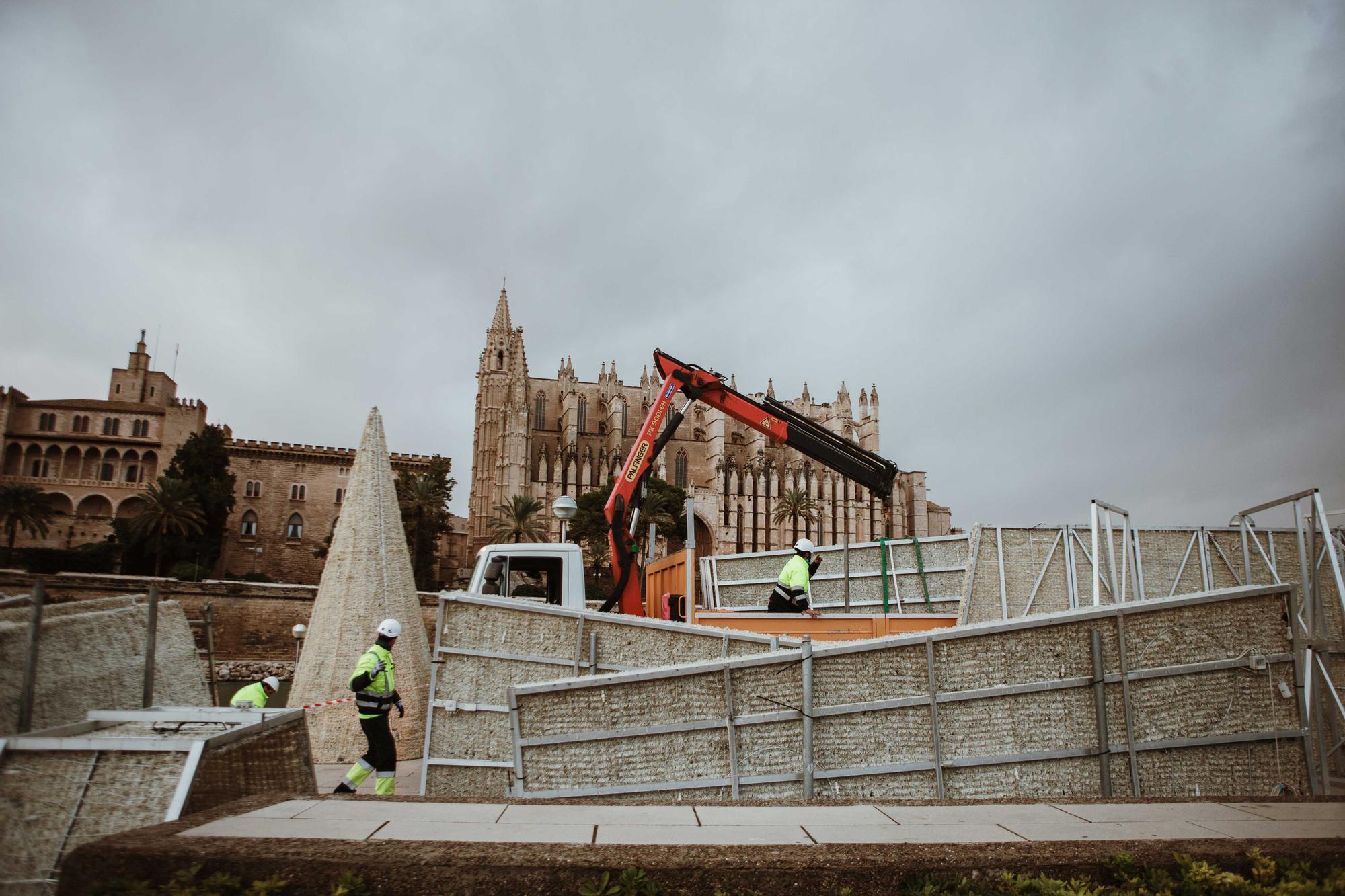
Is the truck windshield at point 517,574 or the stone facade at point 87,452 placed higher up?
the stone facade at point 87,452

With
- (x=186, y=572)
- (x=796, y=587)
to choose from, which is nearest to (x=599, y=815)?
(x=796, y=587)

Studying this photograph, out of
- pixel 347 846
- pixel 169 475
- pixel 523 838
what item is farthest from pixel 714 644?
pixel 169 475

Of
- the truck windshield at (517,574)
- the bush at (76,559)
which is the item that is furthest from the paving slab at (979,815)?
the bush at (76,559)

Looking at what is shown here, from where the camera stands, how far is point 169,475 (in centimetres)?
5475

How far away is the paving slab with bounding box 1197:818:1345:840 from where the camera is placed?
3848 millimetres

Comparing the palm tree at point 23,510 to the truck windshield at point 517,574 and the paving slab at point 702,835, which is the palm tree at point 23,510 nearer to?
the truck windshield at point 517,574

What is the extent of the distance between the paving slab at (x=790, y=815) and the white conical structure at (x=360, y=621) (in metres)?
9.85

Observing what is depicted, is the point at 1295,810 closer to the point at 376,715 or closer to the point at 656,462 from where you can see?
the point at 376,715

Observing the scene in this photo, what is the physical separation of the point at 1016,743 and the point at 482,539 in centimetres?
6572

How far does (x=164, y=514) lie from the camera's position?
48594 mm

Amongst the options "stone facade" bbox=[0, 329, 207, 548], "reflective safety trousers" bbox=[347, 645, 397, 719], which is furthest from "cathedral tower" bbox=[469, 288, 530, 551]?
"reflective safety trousers" bbox=[347, 645, 397, 719]

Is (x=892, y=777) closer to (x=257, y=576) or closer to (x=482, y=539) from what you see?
(x=257, y=576)

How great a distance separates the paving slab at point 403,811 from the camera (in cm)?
422

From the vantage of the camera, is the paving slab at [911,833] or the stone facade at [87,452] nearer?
the paving slab at [911,833]
